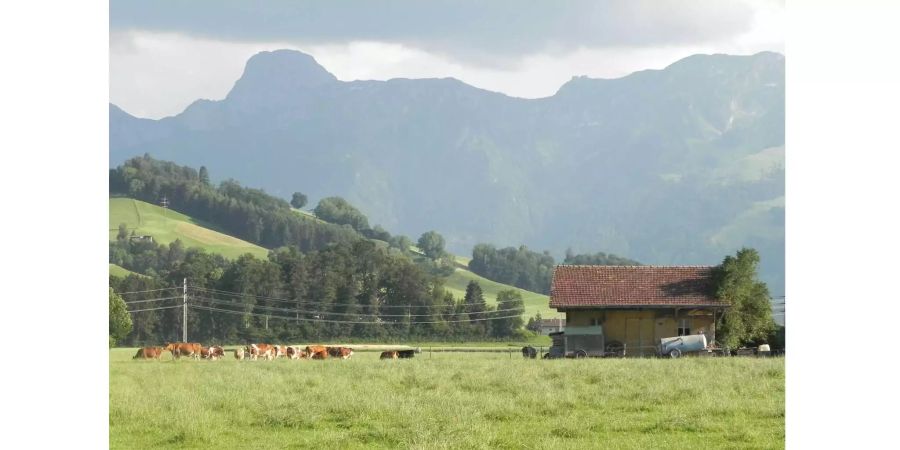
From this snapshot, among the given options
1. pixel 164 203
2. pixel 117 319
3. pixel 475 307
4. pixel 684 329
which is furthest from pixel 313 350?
pixel 164 203

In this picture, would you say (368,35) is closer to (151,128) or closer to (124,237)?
(124,237)

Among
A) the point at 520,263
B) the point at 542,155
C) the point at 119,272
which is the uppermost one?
the point at 542,155

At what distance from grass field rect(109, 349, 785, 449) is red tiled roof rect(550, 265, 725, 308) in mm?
3363

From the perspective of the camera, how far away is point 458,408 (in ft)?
24.5

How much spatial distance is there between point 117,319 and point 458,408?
9.68 meters

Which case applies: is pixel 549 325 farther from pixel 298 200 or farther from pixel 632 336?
pixel 298 200

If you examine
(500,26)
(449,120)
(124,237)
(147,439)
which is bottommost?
(147,439)

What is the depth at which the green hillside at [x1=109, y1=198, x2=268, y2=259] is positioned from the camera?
2275cm

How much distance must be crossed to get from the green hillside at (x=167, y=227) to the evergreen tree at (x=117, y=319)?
540 cm

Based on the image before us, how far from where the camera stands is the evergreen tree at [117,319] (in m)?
15.7

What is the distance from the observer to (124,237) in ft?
69.2

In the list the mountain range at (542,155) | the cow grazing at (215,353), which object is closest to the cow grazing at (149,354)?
the cow grazing at (215,353)

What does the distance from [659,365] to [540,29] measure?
4207 millimetres
